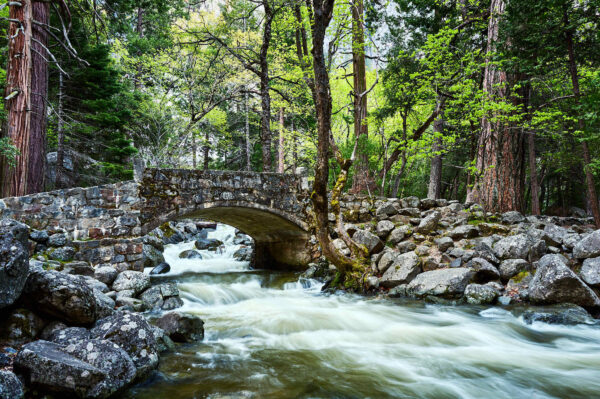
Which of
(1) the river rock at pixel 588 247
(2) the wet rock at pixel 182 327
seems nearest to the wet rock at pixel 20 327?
(2) the wet rock at pixel 182 327

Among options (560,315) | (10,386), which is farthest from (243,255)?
(10,386)

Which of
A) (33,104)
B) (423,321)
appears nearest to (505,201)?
(423,321)

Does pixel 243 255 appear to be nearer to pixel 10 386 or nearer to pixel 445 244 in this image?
pixel 445 244

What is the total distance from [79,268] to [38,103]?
163 inches

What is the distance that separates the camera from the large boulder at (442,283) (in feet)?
21.3

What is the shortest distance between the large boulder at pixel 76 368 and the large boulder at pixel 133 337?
239mm

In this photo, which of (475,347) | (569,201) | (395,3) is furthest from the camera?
(569,201)

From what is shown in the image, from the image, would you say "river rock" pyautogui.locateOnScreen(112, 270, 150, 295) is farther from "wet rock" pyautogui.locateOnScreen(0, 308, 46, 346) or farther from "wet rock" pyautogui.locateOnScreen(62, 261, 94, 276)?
"wet rock" pyautogui.locateOnScreen(0, 308, 46, 346)

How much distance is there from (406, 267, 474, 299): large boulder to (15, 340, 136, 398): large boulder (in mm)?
5464

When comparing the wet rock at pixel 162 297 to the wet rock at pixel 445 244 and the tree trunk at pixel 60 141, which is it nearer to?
the wet rock at pixel 445 244

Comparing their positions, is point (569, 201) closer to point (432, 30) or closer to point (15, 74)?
point (432, 30)

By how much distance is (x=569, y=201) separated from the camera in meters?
18.1

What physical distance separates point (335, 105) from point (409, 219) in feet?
50.9

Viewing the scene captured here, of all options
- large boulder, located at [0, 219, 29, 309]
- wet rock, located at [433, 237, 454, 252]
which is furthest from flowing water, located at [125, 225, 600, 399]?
wet rock, located at [433, 237, 454, 252]
